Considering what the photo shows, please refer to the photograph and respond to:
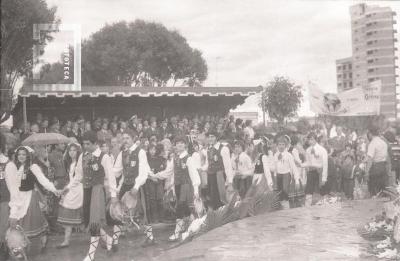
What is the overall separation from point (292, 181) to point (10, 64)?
30.7ft

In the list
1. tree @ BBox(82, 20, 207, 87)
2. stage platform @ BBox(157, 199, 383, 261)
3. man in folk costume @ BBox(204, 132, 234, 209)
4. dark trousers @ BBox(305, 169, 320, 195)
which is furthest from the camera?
tree @ BBox(82, 20, 207, 87)

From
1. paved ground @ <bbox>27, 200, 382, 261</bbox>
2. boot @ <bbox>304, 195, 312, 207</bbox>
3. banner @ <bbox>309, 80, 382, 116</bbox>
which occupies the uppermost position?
banner @ <bbox>309, 80, 382, 116</bbox>

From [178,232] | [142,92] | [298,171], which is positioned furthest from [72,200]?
[142,92]

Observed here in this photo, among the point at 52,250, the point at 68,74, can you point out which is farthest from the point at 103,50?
the point at 52,250

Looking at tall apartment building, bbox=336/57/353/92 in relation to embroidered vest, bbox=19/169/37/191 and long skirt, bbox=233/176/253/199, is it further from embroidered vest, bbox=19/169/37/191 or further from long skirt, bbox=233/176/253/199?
embroidered vest, bbox=19/169/37/191

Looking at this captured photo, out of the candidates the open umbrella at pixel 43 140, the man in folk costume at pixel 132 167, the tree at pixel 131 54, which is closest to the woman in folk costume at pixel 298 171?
the man in folk costume at pixel 132 167

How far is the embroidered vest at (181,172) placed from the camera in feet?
26.0

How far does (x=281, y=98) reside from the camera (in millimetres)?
20594

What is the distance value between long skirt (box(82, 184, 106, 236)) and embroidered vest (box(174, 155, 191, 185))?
1.59m

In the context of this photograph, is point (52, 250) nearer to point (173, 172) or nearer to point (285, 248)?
point (173, 172)

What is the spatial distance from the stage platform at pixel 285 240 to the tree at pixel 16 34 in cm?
1016

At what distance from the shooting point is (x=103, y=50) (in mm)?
27266

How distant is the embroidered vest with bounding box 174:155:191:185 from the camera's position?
7910mm

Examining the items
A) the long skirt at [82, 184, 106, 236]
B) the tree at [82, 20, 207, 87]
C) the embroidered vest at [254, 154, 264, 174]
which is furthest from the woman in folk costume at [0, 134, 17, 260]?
the tree at [82, 20, 207, 87]
